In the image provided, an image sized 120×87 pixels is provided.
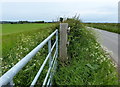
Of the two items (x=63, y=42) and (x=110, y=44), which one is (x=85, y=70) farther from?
(x=110, y=44)

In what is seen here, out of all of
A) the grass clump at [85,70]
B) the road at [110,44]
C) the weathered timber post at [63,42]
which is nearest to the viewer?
the grass clump at [85,70]

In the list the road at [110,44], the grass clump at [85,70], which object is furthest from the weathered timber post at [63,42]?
the road at [110,44]

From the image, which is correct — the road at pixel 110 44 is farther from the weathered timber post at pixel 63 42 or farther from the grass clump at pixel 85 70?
the weathered timber post at pixel 63 42

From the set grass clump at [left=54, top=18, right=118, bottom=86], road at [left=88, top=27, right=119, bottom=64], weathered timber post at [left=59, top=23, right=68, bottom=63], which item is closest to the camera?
grass clump at [left=54, top=18, right=118, bottom=86]

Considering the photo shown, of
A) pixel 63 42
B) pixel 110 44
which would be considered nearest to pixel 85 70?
pixel 63 42

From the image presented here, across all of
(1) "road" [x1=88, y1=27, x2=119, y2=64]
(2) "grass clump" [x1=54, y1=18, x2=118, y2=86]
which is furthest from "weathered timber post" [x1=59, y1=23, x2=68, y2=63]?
(1) "road" [x1=88, y1=27, x2=119, y2=64]

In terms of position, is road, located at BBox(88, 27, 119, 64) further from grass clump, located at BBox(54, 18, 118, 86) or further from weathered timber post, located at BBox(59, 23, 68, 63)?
weathered timber post, located at BBox(59, 23, 68, 63)

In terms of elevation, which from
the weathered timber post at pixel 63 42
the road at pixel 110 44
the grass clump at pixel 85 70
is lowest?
the road at pixel 110 44

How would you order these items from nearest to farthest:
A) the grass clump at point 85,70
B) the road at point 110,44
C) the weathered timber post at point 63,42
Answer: the grass clump at point 85,70 → the weathered timber post at point 63,42 → the road at point 110,44

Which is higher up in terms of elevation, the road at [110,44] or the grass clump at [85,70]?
the grass clump at [85,70]

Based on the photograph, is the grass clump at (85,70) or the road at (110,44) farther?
the road at (110,44)

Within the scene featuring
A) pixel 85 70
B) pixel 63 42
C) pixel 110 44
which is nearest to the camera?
pixel 85 70

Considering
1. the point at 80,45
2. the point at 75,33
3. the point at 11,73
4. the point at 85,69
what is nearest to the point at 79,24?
the point at 75,33

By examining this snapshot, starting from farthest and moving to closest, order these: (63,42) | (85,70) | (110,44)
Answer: (110,44), (63,42), (85,70)
